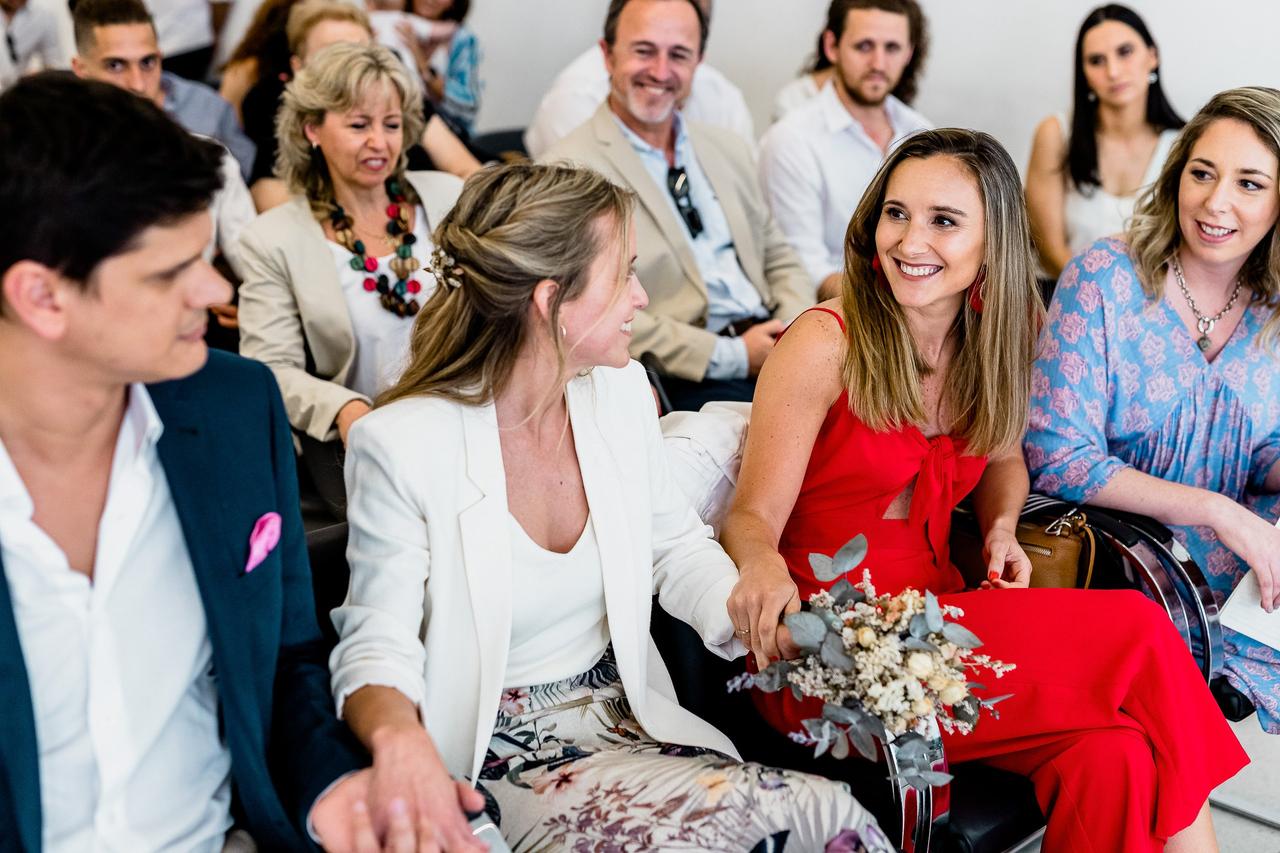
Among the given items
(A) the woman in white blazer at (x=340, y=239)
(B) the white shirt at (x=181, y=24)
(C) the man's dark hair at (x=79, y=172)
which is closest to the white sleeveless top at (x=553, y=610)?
(C) the man's dark hair at (x=79, y=172)

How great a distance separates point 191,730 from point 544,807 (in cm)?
46

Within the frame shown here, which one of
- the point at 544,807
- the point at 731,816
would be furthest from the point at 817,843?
the point at 544,807

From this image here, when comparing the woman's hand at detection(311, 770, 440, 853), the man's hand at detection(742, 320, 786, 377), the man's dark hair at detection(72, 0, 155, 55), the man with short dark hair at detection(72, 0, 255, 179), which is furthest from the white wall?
the woman's hand at detection(311, 770, 440, 853)

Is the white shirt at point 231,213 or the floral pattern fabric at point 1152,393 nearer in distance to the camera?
the floral pattern fabric at point 1152,393

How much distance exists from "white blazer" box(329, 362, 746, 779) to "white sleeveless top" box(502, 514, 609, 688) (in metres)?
0.03

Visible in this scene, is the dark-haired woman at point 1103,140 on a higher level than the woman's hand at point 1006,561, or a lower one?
higher

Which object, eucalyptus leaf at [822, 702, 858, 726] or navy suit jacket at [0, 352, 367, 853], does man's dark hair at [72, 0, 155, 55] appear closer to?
navy suit jacket at [0, 352, 367, 853]

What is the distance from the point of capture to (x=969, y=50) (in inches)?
203

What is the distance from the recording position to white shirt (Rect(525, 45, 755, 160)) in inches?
175

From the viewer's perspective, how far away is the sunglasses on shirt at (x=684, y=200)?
3.66m

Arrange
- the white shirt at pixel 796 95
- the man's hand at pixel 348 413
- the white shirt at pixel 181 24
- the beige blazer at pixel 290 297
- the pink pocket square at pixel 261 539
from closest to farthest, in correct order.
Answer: the pink pocket square at pixel 261 539, the man's hand at pixel 348 413, the beige blazer at pixel 290 297, the white shirt at pixel 796 95, the white shirt at pixel 181 24

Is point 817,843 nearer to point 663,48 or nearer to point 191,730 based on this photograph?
point 191,730

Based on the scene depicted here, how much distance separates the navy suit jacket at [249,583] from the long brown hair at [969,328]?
3.36 ft

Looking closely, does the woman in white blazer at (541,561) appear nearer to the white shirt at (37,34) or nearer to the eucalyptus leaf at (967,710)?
the eucalyptus leaf at (967,710)
